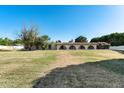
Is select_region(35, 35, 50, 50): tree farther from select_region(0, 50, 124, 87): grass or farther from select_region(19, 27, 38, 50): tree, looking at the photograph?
select_region(0, 50, 124, 87): grass

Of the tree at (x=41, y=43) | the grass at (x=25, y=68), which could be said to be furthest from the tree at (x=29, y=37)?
the grass at (x=25, y=68)

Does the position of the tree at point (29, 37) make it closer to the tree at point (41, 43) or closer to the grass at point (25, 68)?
the tree at point (41, 43)

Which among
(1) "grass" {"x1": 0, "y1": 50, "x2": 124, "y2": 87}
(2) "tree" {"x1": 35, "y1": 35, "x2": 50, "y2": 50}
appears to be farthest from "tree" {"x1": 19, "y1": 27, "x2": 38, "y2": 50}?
(1) "grass" {"x1": 0, "y1": 50, "x2": 124, "y2": 87}

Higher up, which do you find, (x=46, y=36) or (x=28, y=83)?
(x=46, y=36)

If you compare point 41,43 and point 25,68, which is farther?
point 41,43

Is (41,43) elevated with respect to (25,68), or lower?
elevated

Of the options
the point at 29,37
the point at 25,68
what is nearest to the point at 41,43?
the point at 29,37

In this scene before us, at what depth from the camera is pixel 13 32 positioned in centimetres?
5597

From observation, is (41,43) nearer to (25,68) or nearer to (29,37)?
(29,37)
